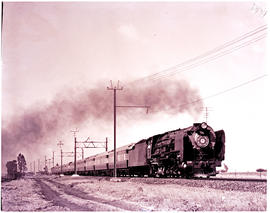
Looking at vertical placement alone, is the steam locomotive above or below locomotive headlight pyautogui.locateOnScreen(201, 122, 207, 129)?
below

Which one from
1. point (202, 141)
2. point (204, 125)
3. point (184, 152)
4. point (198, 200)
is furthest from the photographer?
point (204, 125)

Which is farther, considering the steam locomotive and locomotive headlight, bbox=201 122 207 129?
locomotive headlight, bbox=201 122 207 129

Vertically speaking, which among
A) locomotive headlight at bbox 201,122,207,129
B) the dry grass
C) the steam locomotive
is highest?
locomotive headlight at bbox 201,122,207,129

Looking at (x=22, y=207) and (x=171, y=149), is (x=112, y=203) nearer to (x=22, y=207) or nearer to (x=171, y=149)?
(x=22, y=207)

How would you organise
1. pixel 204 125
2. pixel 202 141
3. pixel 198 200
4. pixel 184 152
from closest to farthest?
1. pixel 198 200
2. pixel 184 152
3. pixel 202 141
4. pixel 204 125

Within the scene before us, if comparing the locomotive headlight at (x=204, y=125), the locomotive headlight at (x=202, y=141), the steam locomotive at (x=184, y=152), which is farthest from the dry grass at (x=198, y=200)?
the locomotive headlight at (x=204, y=125)

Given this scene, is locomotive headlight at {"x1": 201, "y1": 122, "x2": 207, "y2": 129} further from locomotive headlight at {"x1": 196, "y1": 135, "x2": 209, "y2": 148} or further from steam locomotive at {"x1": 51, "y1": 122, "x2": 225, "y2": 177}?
locomotive headlight at {"x1": 196, "y1": 135, "x2": 209, "y2": 148}

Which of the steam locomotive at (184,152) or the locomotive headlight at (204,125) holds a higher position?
the locomotive headlight at (204,125)

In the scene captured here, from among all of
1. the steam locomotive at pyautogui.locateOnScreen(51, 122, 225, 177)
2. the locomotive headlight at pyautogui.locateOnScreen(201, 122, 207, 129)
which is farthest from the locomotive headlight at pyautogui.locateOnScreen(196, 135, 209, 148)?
the locomotive headlight at pyautogui.locateOnScreen(201, 122, 207, 129)

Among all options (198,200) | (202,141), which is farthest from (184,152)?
(198,200)

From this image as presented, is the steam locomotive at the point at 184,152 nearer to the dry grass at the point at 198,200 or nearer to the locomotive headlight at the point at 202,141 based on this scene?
the locomotive headlight at the point at 202,141

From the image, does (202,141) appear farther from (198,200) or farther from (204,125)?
(198,200)

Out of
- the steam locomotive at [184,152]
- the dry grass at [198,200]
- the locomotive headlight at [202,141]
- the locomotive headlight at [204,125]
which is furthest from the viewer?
the locomotive headlight at [204,125]

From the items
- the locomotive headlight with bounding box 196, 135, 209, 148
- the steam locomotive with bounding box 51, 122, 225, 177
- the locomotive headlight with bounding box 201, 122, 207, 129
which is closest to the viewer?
the steam locomotive with bounding box 51, 122, 225, 177
